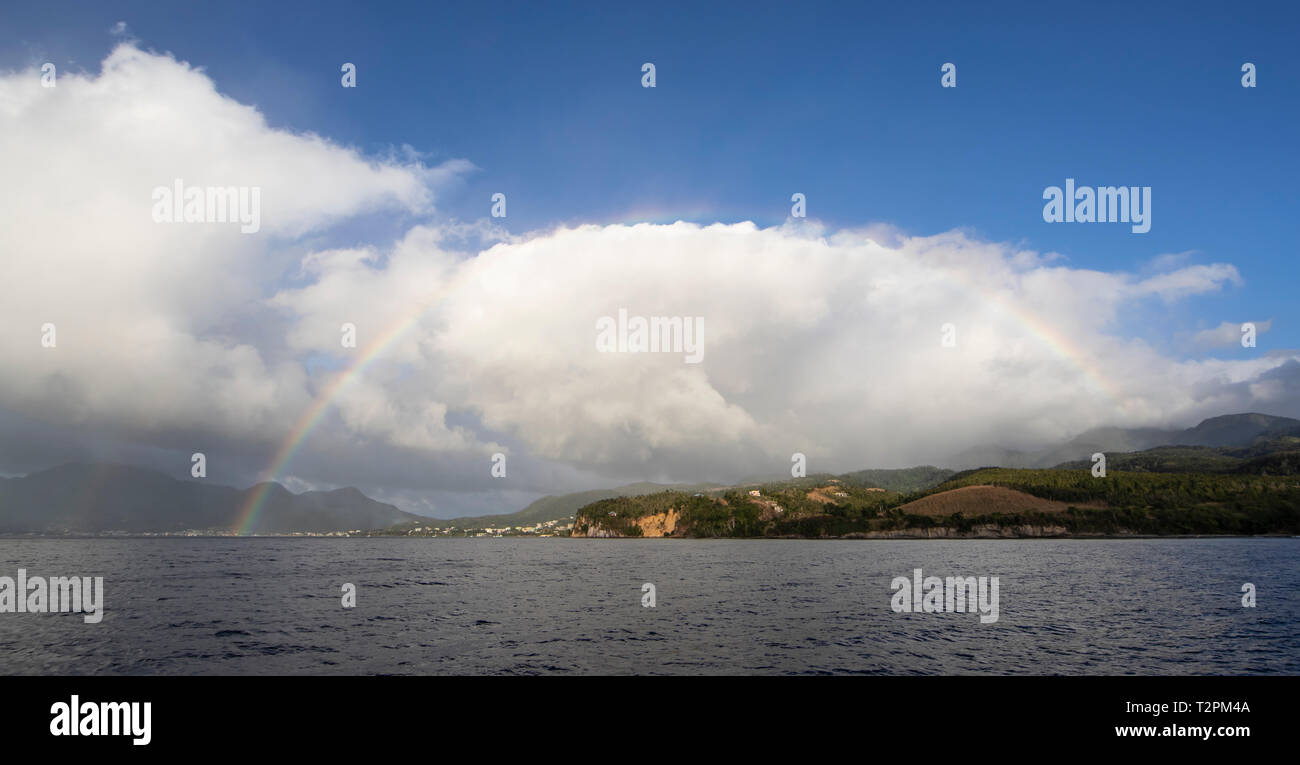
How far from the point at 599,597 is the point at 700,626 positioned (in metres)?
25.7
